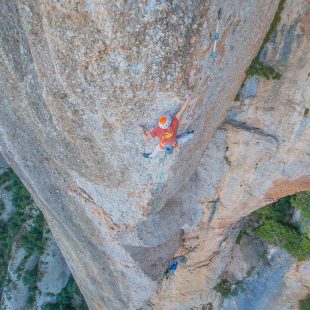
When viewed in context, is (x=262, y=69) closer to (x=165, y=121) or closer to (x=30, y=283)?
(x=165, y=121)

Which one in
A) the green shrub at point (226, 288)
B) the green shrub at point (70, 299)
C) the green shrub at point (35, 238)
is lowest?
the green shrub at point (70, 299)

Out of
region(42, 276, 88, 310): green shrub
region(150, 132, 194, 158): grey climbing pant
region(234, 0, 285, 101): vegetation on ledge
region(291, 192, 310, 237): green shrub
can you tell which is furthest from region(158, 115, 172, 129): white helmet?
region(42, 276, 88, 310): green shrub

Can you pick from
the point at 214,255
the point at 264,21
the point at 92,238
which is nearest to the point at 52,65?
the point at 264,21

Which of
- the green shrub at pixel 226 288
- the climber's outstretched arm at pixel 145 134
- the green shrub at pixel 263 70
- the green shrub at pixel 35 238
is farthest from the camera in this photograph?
the green shrub at pixel 35 238

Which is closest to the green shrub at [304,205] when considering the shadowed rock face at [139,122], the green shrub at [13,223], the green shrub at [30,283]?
the shadowed rock face at [139,122]

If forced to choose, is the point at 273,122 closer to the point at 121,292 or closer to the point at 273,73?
the point at 273,73

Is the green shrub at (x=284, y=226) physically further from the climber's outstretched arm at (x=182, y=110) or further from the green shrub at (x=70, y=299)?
the green shrub at (x=70, y=299)

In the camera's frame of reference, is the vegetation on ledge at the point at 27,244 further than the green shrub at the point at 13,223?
No
